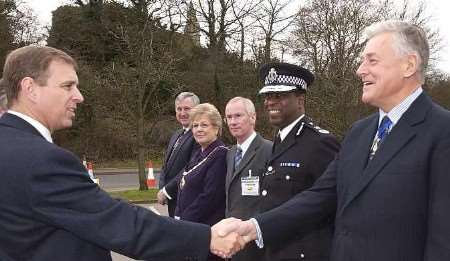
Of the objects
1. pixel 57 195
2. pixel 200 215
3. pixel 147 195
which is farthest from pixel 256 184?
pixel 147 195

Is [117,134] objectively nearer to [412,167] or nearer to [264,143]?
[264,143]

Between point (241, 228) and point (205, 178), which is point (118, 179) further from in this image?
point (241, 228)

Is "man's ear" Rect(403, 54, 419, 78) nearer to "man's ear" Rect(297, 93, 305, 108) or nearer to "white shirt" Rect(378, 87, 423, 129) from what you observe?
"white shirt" Rect(378, 87, 423, 129)

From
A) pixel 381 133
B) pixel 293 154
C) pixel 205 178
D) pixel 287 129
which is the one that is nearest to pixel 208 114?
pixel 205 178

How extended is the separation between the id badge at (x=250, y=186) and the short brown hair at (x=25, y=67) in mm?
2124

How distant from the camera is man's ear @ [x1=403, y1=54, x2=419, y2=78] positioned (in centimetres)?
246

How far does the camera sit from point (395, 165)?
2352 millimetres

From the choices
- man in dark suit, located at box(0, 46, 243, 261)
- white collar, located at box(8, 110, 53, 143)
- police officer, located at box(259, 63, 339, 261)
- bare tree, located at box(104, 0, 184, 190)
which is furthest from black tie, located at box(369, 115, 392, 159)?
bare tree, located at box(104, 0, 184, 190)

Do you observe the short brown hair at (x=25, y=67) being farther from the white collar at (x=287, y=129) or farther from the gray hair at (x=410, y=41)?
the white collar at (x=287, y=129)

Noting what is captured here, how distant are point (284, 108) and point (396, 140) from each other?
4.72 ft

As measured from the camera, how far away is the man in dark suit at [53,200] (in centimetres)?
213

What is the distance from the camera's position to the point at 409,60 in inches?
97.2

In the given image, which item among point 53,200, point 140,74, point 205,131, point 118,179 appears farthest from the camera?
point 118,179

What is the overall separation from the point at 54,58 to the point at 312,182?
189cm
